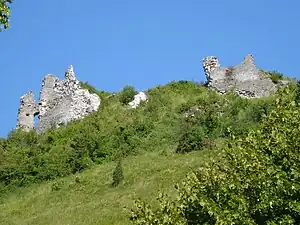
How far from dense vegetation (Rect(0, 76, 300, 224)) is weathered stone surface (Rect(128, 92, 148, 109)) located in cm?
47

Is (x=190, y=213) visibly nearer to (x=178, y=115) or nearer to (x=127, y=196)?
(x=127, y=196)

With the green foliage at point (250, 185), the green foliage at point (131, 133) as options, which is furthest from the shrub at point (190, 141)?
the green foliage at point (250, 185)

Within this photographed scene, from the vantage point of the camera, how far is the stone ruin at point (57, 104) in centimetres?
5262

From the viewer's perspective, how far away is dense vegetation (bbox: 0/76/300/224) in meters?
→ 16.3

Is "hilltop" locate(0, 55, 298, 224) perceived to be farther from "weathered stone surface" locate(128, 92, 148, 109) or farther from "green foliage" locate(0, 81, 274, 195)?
"weathered stone surface" locate(128, 92, 148, 109)

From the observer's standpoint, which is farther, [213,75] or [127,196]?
[213,75]

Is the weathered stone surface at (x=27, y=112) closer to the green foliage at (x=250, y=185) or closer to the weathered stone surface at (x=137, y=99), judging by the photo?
the weathered stone surface at (x=137, y=99)

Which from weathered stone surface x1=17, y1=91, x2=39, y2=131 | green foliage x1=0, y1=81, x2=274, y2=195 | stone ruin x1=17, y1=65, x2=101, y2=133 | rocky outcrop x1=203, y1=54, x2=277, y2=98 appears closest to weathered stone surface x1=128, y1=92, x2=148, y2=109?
green foliage x1=0, y1=81, x2=274, y2=195

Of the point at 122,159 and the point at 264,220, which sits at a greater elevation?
the point at 122,159

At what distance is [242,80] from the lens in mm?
52094

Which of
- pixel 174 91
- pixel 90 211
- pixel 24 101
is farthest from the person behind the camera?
pixel 24 101

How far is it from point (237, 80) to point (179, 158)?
1638 cm

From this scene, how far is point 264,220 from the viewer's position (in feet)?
52.9

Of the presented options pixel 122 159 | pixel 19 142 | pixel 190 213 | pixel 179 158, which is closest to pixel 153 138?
pixel 122 159
